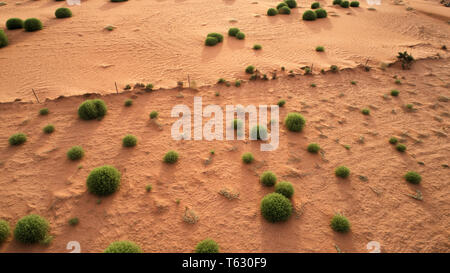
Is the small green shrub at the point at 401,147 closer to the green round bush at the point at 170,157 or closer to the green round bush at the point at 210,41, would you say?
the green round bush at the point at 170,157

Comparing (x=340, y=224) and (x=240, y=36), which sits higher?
(x=240, y=36)

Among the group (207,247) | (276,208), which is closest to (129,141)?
(207,247)

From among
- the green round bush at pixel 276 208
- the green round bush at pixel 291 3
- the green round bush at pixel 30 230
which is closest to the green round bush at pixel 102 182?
the green round bush at pixel 30 230

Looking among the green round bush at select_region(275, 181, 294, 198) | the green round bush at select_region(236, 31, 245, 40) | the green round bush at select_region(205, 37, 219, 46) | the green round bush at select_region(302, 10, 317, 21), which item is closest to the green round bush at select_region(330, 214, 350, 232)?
the green round bush at select_region(275, 181, 294, 198)

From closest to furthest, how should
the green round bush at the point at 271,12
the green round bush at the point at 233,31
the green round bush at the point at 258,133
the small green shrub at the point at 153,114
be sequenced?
1. the green round bush at the point at 258,133
2. the small green shrub at the point at 153,114
3. the green round bush at the point at 233,31
4. the green round bush at the point at 271,12

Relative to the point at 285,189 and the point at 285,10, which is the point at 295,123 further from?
the point at 285,10
